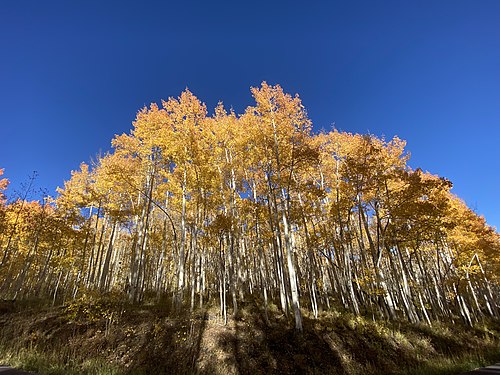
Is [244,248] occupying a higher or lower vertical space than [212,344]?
higher

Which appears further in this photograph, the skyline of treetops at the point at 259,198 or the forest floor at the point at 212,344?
the skyline of treetops at the point at 259,198

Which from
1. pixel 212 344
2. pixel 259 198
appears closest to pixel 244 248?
pixel 259 198

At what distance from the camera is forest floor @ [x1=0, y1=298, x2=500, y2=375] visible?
7.54 meters

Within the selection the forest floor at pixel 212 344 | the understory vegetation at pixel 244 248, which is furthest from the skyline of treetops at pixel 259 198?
the forest floor at pixel 212 344

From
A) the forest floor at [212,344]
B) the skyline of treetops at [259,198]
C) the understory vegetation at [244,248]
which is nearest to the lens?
the forest floor at [212,344]

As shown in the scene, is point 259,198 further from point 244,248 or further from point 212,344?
point 212,344

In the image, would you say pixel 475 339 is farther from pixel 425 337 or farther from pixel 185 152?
pixel 185 152

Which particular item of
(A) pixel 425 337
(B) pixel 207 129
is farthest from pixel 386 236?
(B) pixel 207 129

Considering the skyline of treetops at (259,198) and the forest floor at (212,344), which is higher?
the skyline of treetops at (259,198)

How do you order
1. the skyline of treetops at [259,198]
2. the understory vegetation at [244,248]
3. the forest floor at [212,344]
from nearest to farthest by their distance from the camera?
the forest floor at [212,344], the understory vegetation at [244,248], the skyline of treetops at [259,198]

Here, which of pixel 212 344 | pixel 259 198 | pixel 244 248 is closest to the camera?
pixel 212 344

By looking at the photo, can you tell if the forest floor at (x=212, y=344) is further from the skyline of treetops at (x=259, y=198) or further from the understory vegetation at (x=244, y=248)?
the skyline of treetops at (x=259, y=198)

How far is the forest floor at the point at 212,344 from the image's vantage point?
24.7 feet

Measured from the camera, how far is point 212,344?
28.4 ft
